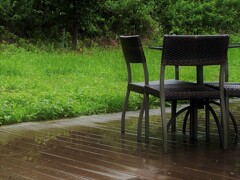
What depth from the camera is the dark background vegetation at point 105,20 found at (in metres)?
14.7

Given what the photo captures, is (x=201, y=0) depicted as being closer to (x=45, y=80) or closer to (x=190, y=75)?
(x=190, y=75)

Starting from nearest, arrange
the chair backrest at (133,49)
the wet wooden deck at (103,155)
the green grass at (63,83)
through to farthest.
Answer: the wet wooden deck at (103,155) → the chair backrest at (133,49) → the green grass at (63,83)

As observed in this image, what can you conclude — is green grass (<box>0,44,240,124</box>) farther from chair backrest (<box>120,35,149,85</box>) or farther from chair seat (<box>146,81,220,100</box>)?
chair seat (<box>146,81,220,100</box>)

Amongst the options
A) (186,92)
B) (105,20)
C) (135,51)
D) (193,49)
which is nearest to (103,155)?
(186,92)

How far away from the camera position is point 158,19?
18547mm

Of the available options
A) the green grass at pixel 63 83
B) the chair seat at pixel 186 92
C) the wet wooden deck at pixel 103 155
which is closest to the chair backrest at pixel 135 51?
the chair seat at pixel 186 92

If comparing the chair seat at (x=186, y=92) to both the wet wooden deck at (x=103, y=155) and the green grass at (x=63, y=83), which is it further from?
the green grass at (x=63, y=83)

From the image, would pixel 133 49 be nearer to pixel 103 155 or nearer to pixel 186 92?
pixel 186 92

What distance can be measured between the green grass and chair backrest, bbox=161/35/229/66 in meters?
1.99

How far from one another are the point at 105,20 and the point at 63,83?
927cm

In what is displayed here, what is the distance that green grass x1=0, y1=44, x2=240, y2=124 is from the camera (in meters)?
5.34

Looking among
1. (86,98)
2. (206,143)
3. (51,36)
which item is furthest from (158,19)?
(206,143)

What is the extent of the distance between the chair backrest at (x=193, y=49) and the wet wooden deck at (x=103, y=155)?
687 millimetres

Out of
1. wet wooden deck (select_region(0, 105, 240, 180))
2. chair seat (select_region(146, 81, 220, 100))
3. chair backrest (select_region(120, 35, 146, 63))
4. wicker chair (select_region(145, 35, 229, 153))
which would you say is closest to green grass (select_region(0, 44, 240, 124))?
wet wooden deck (select_region(0, 105, 240, 180))
